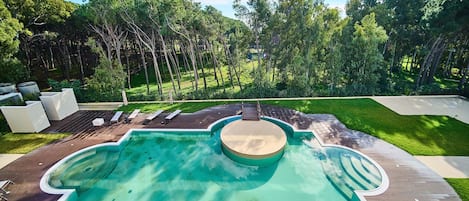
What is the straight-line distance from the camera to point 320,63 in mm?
13398

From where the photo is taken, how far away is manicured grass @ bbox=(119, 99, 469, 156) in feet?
24.9

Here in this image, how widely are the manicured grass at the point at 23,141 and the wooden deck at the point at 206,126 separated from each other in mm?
391

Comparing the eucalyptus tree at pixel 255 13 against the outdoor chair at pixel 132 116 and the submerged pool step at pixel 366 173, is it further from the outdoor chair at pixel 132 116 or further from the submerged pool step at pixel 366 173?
the submerged pool step at pixel 366 173

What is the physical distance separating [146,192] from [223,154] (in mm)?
2835

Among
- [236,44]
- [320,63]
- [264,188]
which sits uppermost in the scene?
[236,44]

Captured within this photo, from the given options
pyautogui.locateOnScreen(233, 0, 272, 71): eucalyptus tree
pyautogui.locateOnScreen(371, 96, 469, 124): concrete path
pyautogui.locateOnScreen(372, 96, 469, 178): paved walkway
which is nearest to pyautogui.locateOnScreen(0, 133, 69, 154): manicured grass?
pyautogui.locateOnScreen(233, 0, 272, 71): eucalyptus tree

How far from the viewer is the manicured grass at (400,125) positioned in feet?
24.9

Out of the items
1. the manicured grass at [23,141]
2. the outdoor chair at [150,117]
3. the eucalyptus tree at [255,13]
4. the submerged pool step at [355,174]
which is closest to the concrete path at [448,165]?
the submerged pool step at [355,174]

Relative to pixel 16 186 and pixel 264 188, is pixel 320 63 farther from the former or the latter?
pixel 16 186

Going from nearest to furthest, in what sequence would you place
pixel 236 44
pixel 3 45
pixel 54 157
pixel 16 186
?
pixel 16 186, pixel 54 157, pixel 3 45, pixel 236 44

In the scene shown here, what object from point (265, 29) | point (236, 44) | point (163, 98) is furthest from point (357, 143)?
point (236, 44)

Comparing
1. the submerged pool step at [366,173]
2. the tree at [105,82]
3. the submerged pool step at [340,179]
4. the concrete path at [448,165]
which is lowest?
the submerged pool step at [340,179]

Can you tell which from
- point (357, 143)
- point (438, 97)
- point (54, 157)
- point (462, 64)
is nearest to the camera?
point (54, 157)

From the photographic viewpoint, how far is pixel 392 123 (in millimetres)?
9453
